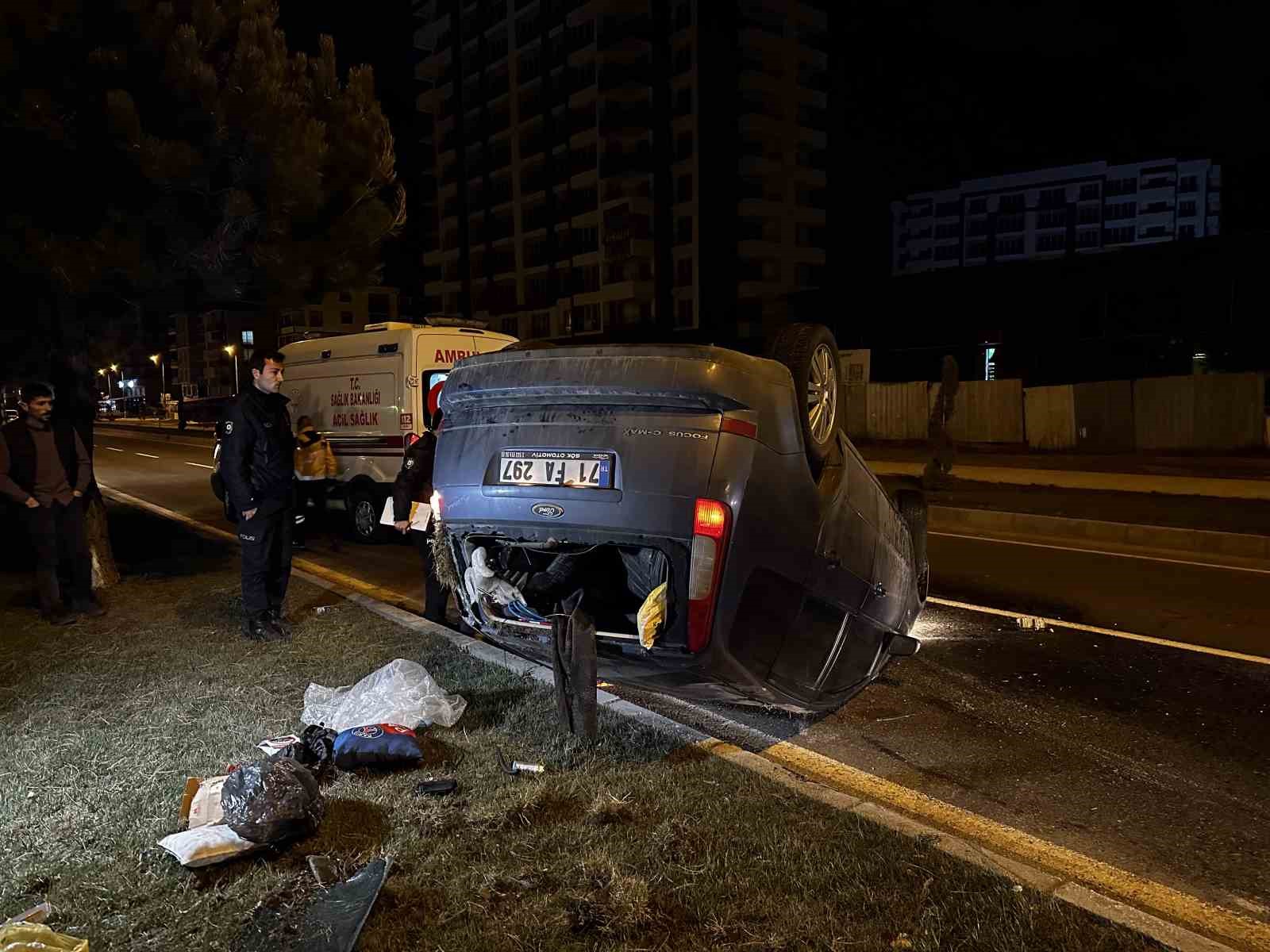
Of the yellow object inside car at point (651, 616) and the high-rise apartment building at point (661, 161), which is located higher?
the high-rise apartment building at point (661, 161)

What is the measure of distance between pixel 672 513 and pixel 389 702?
2.02 meters

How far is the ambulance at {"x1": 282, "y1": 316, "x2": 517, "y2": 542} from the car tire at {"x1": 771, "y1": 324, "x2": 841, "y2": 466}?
241 inches

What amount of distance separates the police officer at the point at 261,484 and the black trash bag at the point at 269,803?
2.94 m

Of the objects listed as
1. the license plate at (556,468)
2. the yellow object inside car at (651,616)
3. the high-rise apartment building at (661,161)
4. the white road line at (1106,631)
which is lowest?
the white road line at (1106,631)

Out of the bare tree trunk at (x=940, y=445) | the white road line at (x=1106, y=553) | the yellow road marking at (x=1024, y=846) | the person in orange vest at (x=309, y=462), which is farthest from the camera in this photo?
the bare tree trunk at (x=940, y=445)

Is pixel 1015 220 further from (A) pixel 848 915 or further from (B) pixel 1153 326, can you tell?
(A) pixel 848 915

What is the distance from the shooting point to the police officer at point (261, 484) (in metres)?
6.11

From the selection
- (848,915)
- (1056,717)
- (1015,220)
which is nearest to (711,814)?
(848,915)

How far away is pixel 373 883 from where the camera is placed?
3.00 metres

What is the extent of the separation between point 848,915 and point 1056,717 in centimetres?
261

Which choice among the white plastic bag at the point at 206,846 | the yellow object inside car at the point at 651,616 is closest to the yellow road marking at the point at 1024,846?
the yellow object inside car at the point at 651,616

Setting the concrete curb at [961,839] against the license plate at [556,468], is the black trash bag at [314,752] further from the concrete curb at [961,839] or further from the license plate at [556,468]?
the license plate at [556,468]

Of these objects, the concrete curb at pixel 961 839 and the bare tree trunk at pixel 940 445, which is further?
the bare tree trunk at pixel 940 445

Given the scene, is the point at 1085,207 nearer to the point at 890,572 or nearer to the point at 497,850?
the point at 890,572
